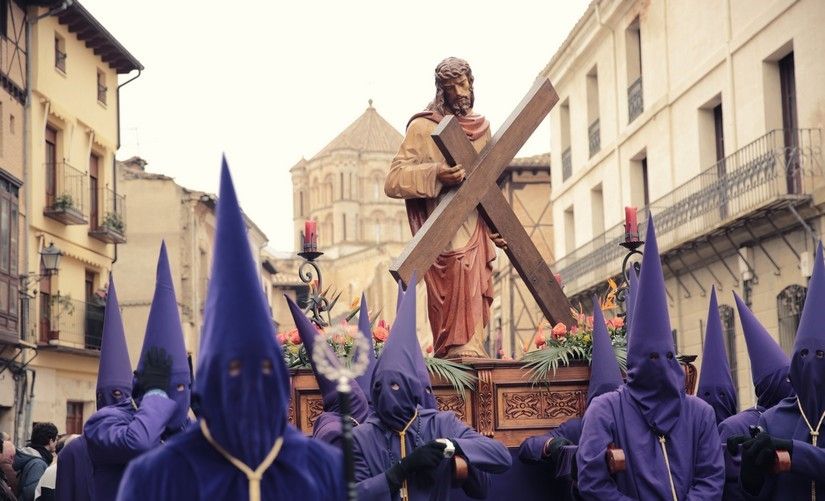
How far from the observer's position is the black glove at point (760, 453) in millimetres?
6984

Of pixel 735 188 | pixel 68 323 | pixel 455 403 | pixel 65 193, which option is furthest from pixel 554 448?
pixel 65 193

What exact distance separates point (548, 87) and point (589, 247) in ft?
75.4

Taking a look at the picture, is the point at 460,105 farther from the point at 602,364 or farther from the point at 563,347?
the point at 602,364

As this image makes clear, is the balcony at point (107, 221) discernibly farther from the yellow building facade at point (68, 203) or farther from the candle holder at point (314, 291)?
the candle holder at point (314, 291)

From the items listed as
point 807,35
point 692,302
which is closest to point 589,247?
point 692,302

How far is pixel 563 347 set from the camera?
9.13 m

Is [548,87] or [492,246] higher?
[548,87]

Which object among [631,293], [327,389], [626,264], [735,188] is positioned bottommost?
[327,389]

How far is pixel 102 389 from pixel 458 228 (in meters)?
2.68

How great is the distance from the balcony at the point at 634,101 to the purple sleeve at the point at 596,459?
2270 cm

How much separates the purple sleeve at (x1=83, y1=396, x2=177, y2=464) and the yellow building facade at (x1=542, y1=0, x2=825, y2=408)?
1514cm

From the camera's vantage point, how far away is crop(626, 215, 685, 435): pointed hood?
6.87 m

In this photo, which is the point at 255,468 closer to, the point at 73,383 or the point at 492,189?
the point at 492,189

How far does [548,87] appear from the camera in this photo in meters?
10.2
